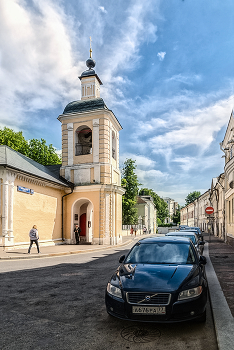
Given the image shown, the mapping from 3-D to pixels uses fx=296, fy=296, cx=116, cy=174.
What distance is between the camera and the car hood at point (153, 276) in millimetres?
4527

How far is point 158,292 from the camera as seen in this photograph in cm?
439

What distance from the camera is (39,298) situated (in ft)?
21.1

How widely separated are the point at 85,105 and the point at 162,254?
22320 mm

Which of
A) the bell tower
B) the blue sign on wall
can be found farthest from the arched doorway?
the blue sign on wall

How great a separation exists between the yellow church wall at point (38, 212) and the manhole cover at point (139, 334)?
Answer: 1501 centimetres

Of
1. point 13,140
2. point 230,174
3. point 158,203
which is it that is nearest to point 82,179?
point 230,174

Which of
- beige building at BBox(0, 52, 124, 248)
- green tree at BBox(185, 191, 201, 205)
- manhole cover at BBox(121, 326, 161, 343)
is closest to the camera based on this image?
manhole cover at BBox(121, 326, 161, 343)

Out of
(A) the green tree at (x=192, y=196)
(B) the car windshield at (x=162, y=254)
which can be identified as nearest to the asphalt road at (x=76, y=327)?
(B) the car windshield at (x=162, y=254)

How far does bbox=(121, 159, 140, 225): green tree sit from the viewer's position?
49.6 m

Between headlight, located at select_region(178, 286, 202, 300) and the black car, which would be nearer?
the black car

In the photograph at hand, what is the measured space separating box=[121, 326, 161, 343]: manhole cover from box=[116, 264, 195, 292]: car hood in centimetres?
60

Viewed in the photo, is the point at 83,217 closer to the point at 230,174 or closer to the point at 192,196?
the point at 230,174

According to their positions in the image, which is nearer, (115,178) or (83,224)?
(115,178)

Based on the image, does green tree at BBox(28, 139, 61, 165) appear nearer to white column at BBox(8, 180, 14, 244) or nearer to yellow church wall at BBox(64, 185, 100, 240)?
yellow church wall at BBox(64, 185, 100, 240)
